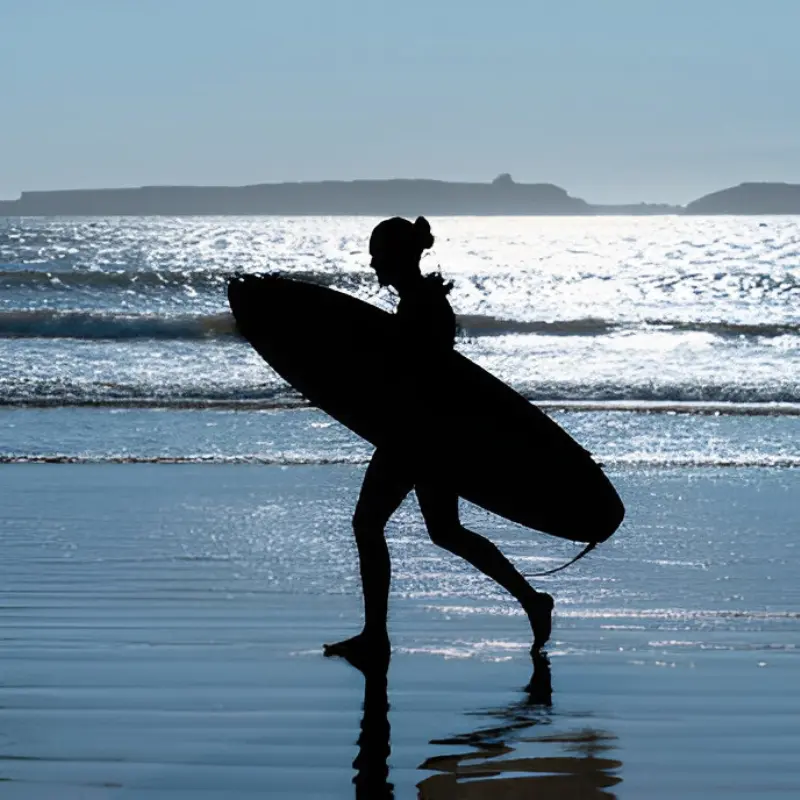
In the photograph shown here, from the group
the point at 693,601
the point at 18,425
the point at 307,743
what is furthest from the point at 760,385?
the point at 307,743

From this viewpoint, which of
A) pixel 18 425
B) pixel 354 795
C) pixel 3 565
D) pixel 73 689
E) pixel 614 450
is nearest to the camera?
pixel 354 795

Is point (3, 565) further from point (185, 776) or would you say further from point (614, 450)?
point (614, 450)

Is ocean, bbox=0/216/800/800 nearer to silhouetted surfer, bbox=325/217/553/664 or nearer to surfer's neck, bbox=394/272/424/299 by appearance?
silhouetted surfer, bbox=325/217/553/664

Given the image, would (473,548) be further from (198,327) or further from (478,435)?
(198,327)

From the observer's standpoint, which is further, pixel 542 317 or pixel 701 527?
pixel 542 317

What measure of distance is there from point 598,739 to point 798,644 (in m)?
1.53

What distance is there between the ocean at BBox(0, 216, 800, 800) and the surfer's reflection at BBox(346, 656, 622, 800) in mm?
11

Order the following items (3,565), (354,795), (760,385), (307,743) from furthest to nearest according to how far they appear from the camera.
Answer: (760,385), (3,565), (307,743), (354,795)

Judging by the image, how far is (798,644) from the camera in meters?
5.59

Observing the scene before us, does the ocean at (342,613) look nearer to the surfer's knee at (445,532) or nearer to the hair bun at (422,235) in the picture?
the surfer's knee at (445,532)

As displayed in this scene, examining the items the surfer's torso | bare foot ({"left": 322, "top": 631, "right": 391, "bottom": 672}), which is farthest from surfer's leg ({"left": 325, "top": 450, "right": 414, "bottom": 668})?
the surfer's torso

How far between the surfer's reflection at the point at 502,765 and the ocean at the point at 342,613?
11mm

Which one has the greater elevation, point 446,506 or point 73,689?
point 446,506

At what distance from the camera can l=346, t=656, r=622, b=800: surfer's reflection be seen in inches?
154
